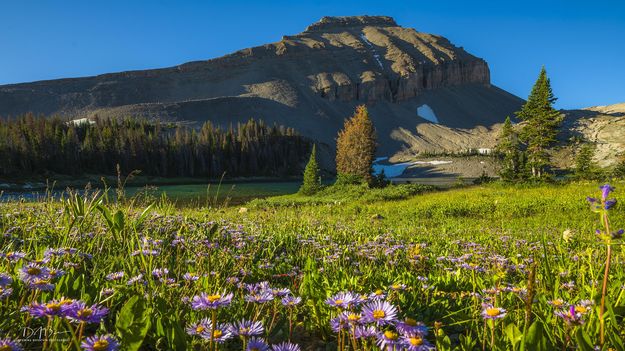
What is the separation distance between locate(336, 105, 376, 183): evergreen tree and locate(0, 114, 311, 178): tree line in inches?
2278

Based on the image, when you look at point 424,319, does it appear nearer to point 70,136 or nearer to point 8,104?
point 70,136

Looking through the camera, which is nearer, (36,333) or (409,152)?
(36,333)

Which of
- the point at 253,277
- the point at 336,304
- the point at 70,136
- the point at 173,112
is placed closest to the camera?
the point at 336,304

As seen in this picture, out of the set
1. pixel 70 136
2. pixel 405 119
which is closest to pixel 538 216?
pixel 70 136

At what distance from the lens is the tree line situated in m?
78.4

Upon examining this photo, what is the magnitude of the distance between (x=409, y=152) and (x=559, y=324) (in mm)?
168798

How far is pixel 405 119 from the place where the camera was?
195 meters

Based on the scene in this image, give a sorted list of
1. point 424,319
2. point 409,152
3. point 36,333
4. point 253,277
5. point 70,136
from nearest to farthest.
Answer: point 36,333, point 424,319, point 253,277, point 70,136, point 409,152

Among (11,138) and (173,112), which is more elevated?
(173,112)

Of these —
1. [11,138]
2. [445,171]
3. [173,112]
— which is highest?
[173,112]

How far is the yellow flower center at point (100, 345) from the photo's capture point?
1.15m

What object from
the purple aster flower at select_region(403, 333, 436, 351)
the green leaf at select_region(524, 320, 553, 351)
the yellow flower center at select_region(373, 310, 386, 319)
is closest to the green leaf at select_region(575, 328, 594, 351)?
the green leaf at select_region(524, 320, 553, 351)

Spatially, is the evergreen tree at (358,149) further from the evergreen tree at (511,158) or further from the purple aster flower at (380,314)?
the purple aster flower at (380,314)

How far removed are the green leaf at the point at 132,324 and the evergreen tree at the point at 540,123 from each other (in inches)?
1707
